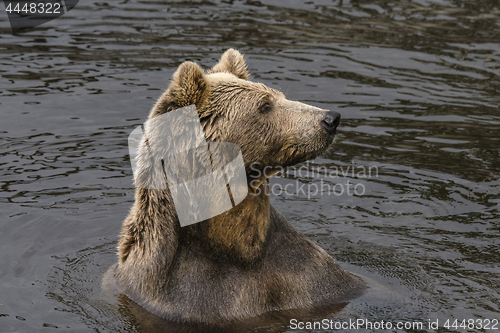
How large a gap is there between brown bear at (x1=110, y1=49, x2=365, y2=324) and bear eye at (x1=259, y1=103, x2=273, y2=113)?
0.03 feet

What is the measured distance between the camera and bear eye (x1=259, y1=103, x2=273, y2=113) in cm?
619

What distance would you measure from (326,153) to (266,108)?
182 inches

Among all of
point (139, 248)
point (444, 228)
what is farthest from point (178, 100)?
point (444, 228)

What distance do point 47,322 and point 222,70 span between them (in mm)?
3084

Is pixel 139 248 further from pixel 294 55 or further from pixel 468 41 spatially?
pixel 468 41

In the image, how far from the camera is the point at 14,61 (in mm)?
14000

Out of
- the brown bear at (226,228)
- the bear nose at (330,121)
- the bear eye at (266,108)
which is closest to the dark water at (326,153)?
the brown bear at (226,228)

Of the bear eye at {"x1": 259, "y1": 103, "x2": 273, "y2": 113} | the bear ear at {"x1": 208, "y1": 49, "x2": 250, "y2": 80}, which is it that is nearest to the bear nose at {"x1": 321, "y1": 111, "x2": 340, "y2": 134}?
the bear eye at {"x1": 259, "y1": 103, "x2": 273, "y2": 113}

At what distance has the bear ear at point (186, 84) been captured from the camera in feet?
19.1

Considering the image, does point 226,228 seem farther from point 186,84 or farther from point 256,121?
point 186,84

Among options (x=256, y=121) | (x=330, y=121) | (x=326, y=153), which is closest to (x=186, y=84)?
(x=256, y=121)

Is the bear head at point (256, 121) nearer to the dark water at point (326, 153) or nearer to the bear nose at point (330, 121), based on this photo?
the bear nose at point (330, 121)

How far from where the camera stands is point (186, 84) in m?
5.85

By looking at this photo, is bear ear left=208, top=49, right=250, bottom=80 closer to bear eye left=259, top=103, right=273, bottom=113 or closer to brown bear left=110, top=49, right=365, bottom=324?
brown bear left=110, top=49, right=365, bottom=324
